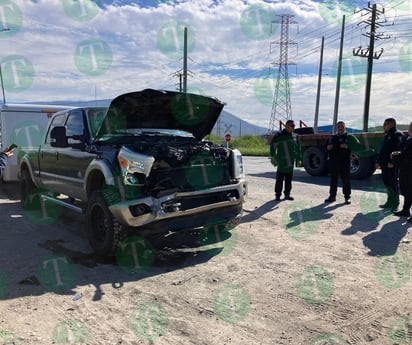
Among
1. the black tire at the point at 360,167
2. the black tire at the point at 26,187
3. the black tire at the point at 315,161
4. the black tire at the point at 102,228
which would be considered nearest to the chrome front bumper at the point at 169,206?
the black tire at the point at 102,228

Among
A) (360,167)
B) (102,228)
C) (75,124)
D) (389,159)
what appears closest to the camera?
(102,228)

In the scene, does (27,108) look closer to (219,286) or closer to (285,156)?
(285,156)

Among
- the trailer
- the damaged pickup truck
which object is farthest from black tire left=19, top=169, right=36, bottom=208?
the trailer

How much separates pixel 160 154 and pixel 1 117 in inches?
267

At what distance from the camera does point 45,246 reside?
5.77 m

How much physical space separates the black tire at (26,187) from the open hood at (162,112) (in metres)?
3.16

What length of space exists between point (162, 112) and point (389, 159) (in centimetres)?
441

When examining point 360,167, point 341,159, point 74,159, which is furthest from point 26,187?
point 360,167

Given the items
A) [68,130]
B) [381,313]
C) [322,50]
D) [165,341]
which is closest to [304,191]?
[68,130]

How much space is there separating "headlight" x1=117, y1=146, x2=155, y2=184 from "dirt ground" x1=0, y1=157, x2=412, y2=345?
3.36 feet

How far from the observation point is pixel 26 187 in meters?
8.35

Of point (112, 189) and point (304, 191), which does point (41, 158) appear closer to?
point (112, 189)

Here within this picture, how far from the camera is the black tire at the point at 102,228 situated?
5.02 meters

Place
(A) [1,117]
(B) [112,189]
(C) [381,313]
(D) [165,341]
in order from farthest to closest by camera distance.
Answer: (A) [1,117] < (B) [112,189] < (C) [381,313] < (D) [165,341]
